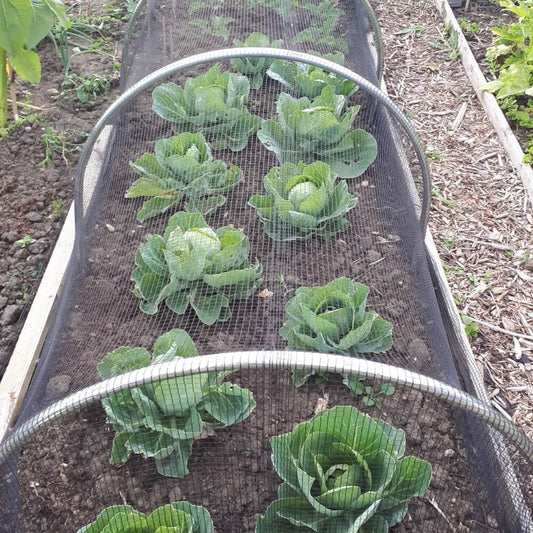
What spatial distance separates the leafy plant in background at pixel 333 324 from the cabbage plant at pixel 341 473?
36 cm

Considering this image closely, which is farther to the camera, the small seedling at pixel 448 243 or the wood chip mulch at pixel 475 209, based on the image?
the small seedling at pixel 448 243

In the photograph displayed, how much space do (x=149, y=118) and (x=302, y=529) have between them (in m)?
2.34

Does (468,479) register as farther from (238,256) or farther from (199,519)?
(238,256)

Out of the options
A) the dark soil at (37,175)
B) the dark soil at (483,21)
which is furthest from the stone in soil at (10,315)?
the dark soil at (483,21)

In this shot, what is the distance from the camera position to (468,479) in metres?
2.00

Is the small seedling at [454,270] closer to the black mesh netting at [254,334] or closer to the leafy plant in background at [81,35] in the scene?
the black mesh netting at [254,334]

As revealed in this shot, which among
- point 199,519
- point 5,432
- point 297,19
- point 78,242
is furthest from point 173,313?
point 297,19

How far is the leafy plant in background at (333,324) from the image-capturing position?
6.91 ft

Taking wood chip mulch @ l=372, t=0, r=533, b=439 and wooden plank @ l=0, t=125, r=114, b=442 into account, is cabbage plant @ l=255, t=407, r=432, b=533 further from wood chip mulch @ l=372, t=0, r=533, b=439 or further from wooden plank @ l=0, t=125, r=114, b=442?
wooden plank @ l=0, t=125, r=114, b=442

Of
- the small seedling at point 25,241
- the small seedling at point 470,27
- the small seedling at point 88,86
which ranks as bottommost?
the small seedling at point 25,241

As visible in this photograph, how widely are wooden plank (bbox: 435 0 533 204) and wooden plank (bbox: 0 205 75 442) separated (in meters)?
2.39

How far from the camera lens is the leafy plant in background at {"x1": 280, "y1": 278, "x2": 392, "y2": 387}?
2105 millimetres

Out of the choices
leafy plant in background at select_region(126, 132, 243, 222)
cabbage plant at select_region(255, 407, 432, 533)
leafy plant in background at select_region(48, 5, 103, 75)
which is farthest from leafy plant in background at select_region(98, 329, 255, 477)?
leafy plant in background at select_region(48, 5, 103, 75)

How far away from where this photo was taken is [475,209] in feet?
10.9
